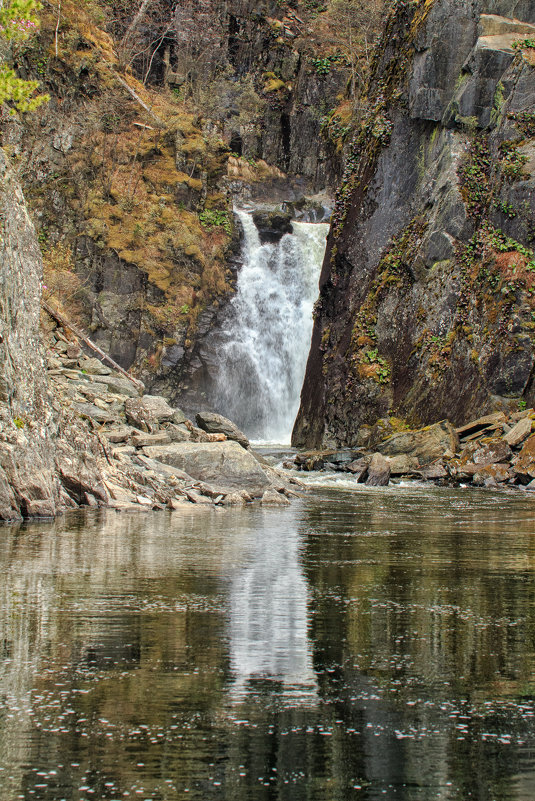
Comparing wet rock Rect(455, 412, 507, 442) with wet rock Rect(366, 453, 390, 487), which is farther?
wet rock Rect(455, 412, 507, 442)

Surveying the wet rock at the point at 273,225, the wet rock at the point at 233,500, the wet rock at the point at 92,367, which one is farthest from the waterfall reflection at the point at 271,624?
the wet rock at the point at 273,225

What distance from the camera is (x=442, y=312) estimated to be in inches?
1235

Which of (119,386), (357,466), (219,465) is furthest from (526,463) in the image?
(119,386)

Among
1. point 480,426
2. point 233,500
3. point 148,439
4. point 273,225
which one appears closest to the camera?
point 233,500

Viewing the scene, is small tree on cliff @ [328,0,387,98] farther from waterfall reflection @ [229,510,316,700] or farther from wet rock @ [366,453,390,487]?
waterfall reflection @ [229,510,316,700]

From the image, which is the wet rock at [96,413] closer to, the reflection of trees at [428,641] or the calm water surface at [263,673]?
the reflection of trees at [428,641]

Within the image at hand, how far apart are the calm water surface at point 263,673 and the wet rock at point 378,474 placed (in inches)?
534

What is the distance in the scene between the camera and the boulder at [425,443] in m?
26.4

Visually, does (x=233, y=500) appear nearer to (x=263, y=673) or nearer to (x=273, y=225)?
(x=263, y=673)

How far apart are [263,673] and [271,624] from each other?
1.36 m

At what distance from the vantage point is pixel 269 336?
141ft

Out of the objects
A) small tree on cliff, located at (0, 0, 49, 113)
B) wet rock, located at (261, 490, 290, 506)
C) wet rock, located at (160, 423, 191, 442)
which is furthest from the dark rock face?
small tree on cliff, located at (0, 0, 49, 113)

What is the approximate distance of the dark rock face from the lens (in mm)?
29578

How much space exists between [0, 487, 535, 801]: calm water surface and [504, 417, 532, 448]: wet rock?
47.3ft
